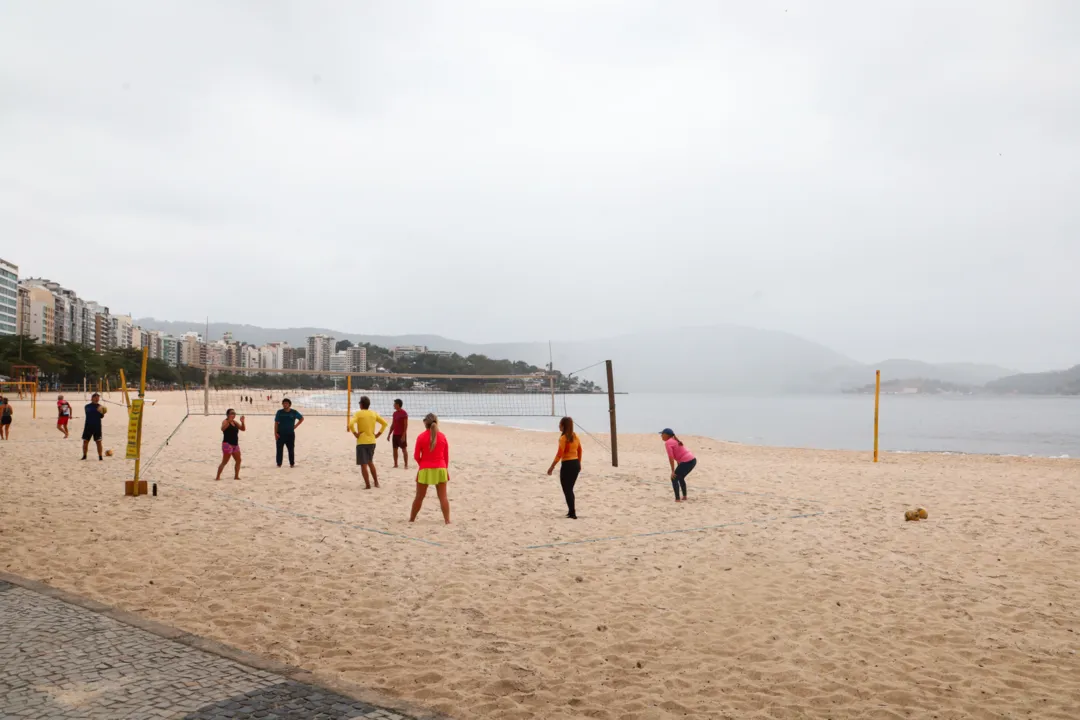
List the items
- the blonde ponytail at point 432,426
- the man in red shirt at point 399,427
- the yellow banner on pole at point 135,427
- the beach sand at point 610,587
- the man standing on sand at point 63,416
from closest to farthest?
the beach sand at point 610,587
the blonde ponytail at point 432,426
the yellow banner on pole at point 135,427
the man in red shirt at point 399,427
the man standing on sand at point 63,416

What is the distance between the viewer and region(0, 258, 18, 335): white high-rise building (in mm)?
A: 94250

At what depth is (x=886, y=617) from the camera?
4895 mm

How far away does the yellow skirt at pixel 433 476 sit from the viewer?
7.84 meters

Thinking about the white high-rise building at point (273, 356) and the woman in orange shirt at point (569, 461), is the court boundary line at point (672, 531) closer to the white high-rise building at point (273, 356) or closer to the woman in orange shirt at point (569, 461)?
the woman in orange shirt at point (569, 461)

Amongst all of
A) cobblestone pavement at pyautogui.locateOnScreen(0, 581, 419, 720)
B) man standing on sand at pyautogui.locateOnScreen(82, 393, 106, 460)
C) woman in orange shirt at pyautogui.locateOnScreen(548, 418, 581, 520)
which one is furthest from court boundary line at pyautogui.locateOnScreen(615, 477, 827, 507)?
man standing on sand at pyautogui.locateOnScreen(82, 393, 106, 460)

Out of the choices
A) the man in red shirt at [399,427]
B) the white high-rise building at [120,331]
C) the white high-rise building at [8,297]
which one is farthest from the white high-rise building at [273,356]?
the man in red shirt at [399,427]

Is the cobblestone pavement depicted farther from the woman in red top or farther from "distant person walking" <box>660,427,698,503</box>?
"distant person walking" <box>660,427,698,503</box>

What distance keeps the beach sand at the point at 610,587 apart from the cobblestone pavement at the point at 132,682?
1.26 ft

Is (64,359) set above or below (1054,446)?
above

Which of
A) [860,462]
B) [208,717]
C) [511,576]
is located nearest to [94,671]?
[208,717]

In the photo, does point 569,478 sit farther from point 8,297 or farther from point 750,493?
point 8,297

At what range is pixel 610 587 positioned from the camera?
5633mm

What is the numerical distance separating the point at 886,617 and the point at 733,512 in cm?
412

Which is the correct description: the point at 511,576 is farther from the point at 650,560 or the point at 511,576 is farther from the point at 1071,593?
the point at 1071,593
